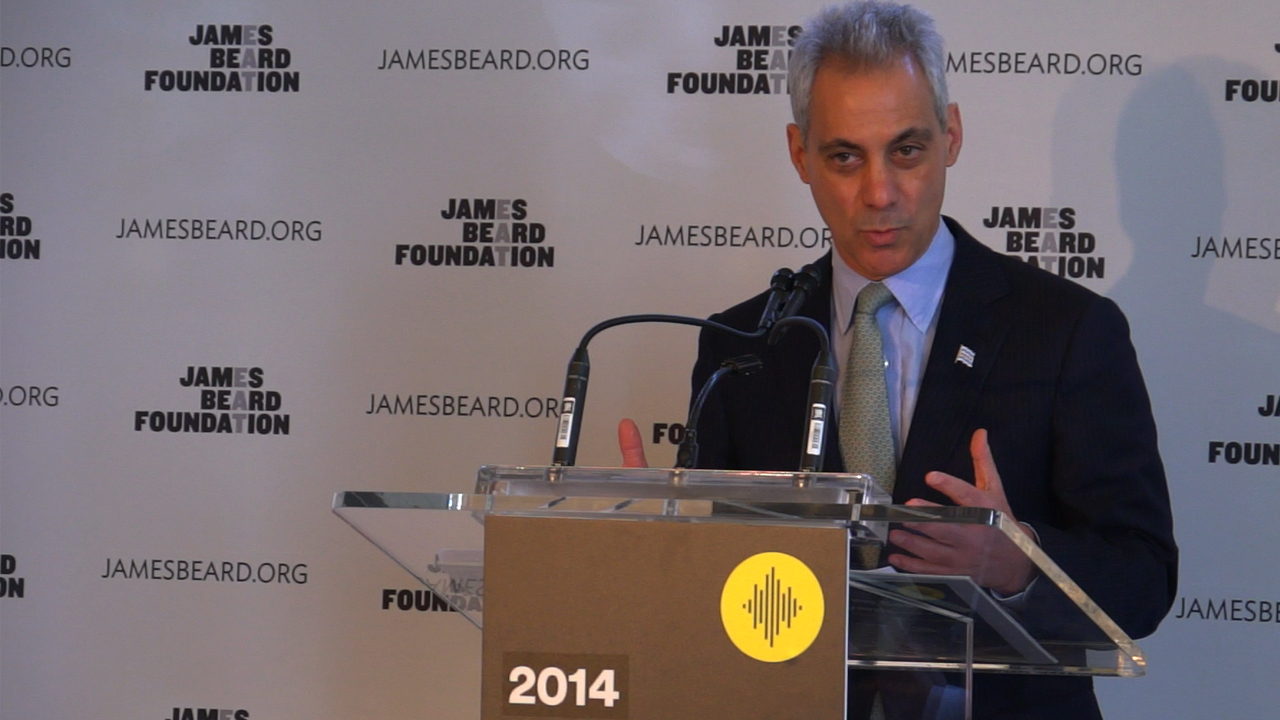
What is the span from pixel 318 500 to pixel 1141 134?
7.02 ft

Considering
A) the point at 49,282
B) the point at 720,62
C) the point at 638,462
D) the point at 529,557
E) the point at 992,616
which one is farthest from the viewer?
the point at 49,282

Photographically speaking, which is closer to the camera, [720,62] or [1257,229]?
[1257,229]

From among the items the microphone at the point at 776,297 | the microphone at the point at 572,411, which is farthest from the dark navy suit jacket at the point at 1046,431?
the microphone at the point at 572,411

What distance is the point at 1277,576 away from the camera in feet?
9.09

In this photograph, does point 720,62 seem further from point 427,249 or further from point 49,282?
point 49,282

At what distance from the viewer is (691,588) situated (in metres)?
1.08

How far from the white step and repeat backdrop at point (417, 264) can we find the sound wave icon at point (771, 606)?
1951 mm

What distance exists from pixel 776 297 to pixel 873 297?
0.53 m

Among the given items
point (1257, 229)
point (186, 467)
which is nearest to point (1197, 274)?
point (1257, 229)

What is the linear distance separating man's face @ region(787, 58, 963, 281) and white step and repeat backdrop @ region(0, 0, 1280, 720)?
0.91m

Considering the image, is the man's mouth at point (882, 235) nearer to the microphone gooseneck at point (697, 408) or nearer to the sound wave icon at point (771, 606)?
the microphone gooseneck at point (697, 408)

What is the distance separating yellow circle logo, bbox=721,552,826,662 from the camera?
1052mm

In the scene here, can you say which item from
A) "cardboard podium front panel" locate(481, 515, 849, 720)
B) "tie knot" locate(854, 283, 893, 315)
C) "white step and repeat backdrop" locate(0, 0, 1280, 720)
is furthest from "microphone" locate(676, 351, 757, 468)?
"white step and repeat backdrop" locate(0, 0, 1280, 720)

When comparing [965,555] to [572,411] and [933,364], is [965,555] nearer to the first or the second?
[572,411]
